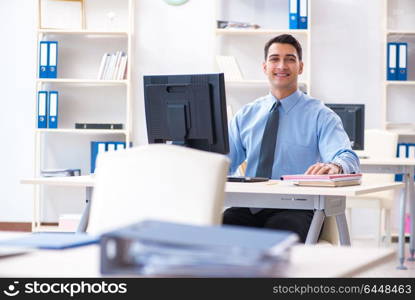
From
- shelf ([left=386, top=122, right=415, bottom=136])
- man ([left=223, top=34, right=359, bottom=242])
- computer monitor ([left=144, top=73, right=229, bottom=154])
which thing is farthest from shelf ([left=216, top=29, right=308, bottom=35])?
computer monitor ([left=144, top=73, right=229, bottom=154])

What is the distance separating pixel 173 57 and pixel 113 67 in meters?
0.52

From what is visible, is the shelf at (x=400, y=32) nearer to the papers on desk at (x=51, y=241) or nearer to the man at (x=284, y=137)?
the man at (x=284, y=137)

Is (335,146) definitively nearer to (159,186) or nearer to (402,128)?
(159,186)

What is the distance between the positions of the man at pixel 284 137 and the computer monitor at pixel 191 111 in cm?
33

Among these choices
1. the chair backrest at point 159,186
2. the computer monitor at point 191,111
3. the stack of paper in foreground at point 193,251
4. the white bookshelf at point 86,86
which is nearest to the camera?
the stack of paper in foreground at point 193,251

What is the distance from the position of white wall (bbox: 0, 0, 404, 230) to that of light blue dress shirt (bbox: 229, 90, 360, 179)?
289cm

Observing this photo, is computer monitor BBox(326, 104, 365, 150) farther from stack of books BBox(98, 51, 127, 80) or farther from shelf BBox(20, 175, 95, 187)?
shelf BBox(20, 175, 95, 187)

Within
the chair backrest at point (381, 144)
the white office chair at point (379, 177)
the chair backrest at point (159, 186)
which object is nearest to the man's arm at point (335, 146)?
the chair backrest at point (159, 186)

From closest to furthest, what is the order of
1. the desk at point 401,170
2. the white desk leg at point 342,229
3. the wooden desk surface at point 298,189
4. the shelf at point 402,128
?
1. the wooden desk surface at point 298,189
2. the white desk leg at point 342,229
3. the desk at point 401,170
4. the shelf at point 402,128

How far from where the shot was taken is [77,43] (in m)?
6.17

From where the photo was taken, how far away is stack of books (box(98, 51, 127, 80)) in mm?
5938

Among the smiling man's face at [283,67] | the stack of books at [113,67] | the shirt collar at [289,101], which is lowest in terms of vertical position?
the shirt collar at [289,101]

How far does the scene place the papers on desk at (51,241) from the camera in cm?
142

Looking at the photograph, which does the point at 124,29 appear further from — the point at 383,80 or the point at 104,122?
the point at 383,80
